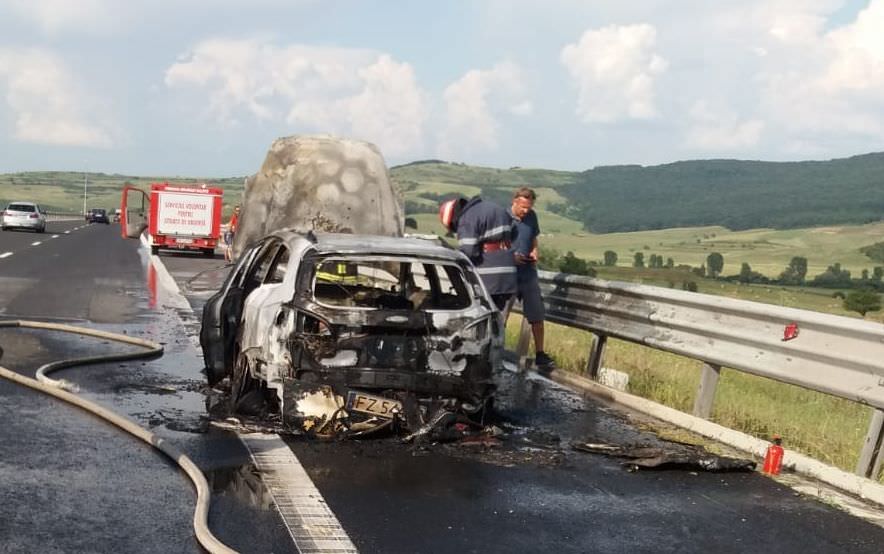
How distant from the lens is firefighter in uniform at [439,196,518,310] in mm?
11367

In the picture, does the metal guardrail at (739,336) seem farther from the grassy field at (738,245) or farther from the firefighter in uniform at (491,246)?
the grassy field at (738,245)

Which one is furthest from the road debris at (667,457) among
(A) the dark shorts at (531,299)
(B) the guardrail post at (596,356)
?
(A) the dark shorts at (531,299)

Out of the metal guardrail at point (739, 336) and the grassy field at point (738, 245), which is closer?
the metal guardrail at point (739, 336)

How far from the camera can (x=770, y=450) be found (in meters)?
7.14

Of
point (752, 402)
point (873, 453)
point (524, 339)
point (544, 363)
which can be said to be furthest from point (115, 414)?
point (752, 402)

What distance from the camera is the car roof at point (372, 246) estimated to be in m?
7.91

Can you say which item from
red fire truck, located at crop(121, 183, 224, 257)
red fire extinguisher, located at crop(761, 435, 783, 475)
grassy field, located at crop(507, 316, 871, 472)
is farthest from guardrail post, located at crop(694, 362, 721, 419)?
red fire truck, located at crop(121, 183, 224, 257)

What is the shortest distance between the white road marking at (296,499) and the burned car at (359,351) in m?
0.47

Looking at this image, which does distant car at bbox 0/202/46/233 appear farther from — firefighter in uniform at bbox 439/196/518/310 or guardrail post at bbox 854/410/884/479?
guardrail post at bbox 854/410/884/479

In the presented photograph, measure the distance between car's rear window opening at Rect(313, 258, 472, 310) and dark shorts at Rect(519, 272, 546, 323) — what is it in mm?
1493

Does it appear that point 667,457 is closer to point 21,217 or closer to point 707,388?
point 707,388

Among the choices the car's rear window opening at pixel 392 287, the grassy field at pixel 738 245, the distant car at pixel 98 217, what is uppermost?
the car's rear window opening at pixel 392 287

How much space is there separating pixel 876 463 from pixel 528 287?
17.1 ft

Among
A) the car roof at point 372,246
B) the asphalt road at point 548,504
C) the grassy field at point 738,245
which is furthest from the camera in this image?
the grassy field at point 738,245
